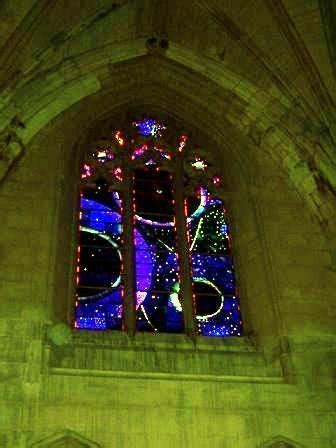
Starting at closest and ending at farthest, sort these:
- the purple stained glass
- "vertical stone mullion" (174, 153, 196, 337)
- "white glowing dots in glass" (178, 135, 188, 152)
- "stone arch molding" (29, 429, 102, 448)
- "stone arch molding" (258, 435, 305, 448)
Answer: "stone arch molding" (29, 429, 102, 448)
"stone arch molding" (258, 435, 305, 448)
"vertical stone mullion" (174, 153, 196, 337)
"white glowing dots in glass" (178, 135, 188, 152)
the purple stained glass

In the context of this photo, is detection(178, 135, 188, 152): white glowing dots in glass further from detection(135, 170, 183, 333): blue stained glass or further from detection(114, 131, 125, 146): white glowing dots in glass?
detection(114, 131, 125, 146): white glowing dots in glass

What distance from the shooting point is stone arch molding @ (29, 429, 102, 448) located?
6.63 m

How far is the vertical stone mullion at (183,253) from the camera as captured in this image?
324 inches

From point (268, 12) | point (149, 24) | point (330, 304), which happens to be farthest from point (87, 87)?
point (330, 304)

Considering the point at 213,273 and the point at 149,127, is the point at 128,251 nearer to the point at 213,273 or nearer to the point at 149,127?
the point at 213,273

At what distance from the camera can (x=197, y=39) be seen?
33.5 feet

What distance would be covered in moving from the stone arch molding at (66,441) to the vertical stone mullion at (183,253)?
1832 millimetres

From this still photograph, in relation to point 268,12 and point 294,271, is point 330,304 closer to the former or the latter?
point 294,271

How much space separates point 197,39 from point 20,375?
17.7 ft

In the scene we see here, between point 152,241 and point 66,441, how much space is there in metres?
3.00

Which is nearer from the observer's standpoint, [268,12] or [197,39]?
[268,12]

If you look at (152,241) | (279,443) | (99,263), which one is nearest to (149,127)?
(152,241)

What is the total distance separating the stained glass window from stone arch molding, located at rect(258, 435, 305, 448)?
60.6 inches

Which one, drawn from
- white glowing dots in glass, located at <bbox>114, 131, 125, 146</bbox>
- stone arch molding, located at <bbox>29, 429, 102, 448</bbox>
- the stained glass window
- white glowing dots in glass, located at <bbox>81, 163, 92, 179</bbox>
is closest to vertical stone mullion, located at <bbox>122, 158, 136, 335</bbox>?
the stained glass window
